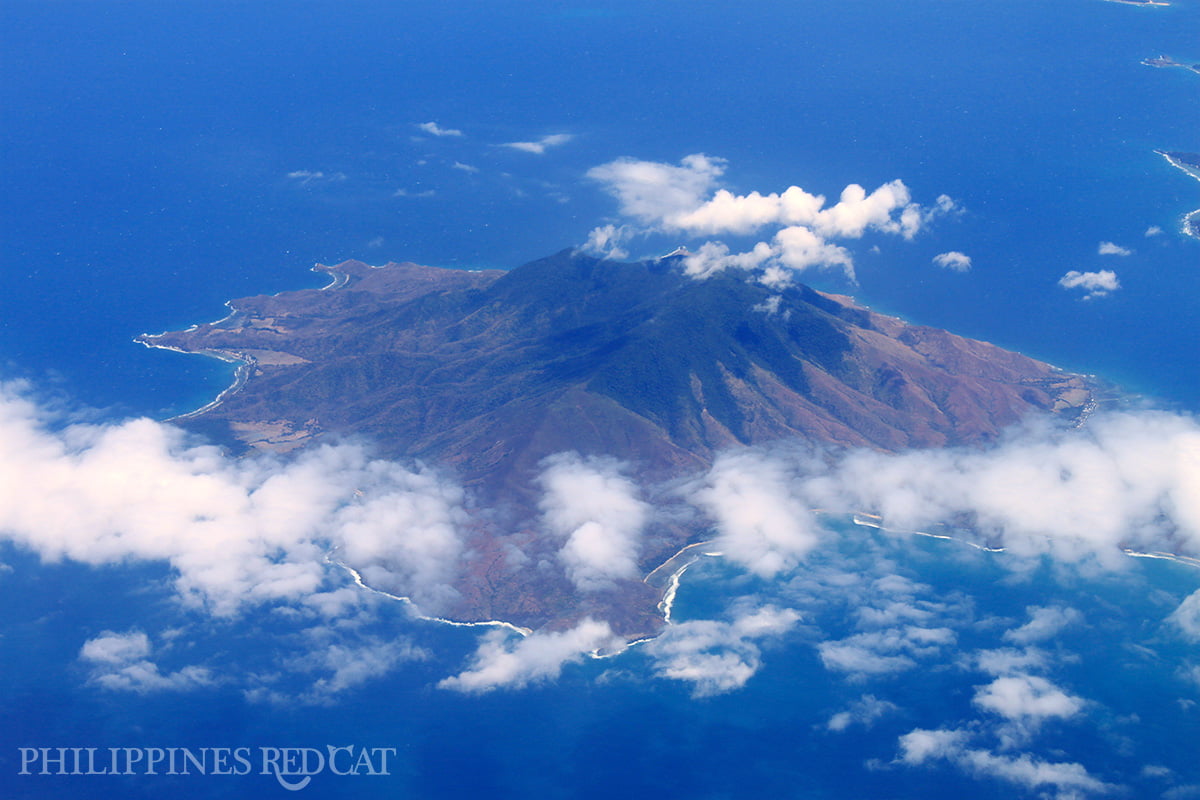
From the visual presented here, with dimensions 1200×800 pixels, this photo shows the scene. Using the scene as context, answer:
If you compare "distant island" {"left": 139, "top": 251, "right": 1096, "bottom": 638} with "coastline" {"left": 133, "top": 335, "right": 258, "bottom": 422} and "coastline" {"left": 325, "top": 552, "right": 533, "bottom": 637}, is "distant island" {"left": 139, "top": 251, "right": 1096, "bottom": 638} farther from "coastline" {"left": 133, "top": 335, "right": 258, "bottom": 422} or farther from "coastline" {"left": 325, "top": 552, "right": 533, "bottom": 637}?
"coastline" {"left": 325, "top": 552, "right": 533, "bottom": 637}

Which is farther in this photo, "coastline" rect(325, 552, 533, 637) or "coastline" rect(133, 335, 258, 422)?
"coastline" rect(133, 335, 258, 422)

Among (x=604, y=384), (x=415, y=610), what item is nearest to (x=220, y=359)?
(x=604, y=384)

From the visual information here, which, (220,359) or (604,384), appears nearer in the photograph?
(604,384)

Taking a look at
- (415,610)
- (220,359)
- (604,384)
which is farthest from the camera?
(220,359)

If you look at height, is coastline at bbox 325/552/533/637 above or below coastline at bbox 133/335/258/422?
below

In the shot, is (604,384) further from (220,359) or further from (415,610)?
(220,359)

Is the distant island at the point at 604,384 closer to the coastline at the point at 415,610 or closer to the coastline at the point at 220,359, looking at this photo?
the coastline at the point at 220,359

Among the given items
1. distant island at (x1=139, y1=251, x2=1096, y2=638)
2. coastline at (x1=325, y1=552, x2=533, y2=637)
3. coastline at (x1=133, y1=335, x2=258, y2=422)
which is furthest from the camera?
coastline at (x1=133, y1=335, x2=258, y2=422)

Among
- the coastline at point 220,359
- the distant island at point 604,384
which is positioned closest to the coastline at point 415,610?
the distant island at point 604,384

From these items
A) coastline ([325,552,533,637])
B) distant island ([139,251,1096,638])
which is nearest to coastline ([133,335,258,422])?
distant island ([139,251,1096,638])
